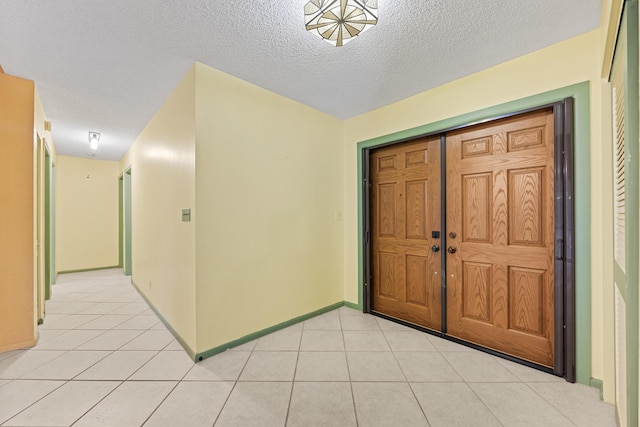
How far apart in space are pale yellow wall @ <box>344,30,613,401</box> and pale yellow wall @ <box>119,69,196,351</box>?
2263 millimetres

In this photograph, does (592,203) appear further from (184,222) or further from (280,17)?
(184,222)

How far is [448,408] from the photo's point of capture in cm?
169

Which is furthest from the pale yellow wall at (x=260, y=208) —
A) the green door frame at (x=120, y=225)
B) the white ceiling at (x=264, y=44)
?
the green door frame at (x=120, y=225)

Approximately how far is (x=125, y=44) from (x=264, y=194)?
161cm

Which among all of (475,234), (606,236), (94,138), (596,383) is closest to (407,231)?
(475,234)

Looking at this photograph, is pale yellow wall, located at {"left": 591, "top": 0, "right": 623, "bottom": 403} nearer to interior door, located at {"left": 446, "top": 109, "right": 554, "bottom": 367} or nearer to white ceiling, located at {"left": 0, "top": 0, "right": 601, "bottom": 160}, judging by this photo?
interior door, located at {"left": 446, "top": 109, "right": 554, "bottom": 367}

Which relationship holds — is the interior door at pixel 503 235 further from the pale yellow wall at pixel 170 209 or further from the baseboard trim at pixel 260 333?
the pale yellow wall at pixel 170 209

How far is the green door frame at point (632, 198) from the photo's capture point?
1.13m

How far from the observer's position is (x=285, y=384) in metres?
1.93

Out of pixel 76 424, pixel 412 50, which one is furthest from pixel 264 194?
pixel 76 424

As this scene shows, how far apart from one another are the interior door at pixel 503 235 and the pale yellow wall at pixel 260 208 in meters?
1.48

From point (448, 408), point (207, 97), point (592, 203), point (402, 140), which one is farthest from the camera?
point (402, 140)

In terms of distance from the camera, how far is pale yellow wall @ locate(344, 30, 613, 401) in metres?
1.80

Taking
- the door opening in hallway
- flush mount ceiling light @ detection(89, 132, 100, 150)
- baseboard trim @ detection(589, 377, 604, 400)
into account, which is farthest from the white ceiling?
the door opening in hallway
